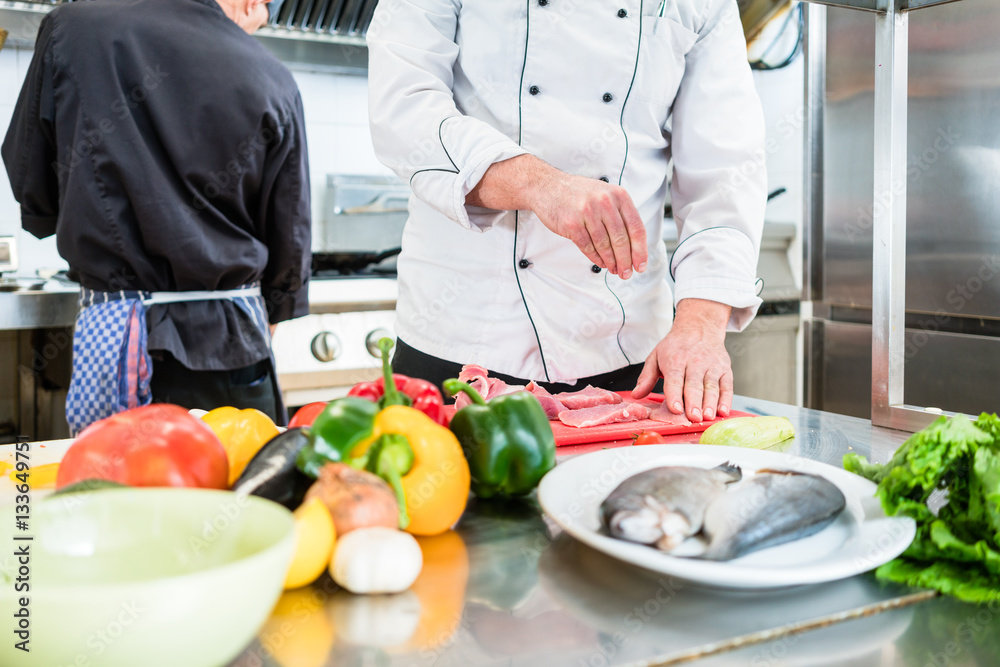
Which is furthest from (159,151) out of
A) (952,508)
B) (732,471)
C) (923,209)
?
(923,209)

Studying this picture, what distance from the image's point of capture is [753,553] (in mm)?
507

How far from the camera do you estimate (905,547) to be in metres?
0.50

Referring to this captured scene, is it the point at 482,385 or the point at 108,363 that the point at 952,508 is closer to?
the point at 482,385

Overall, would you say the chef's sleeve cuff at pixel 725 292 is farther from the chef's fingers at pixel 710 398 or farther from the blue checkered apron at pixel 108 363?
the blue checkered apron at pixel 108 363

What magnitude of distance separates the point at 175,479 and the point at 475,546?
8.1 inches

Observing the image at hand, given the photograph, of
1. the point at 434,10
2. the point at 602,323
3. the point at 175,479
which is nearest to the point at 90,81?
the point at 434,10

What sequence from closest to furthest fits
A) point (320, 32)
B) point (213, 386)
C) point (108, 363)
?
point (108, 363), point (213, 386), point (320, 32)

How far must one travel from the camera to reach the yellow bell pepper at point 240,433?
612 millimetres

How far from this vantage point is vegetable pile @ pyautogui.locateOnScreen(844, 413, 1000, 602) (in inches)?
19.6

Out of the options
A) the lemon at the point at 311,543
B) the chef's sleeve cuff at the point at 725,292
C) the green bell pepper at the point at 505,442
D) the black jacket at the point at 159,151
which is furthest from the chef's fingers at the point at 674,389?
the black jacket at the point at 159,151

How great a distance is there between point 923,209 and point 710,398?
147 cm

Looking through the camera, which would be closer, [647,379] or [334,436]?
[334,436]

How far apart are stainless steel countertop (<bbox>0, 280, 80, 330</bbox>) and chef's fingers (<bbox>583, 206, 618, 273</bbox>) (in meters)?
1.52

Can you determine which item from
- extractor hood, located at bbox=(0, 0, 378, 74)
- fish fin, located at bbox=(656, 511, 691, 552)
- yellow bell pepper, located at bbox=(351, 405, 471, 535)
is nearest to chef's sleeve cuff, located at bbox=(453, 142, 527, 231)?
yellow bell pepper, located at bbox=(351, 405, 471, 535)
